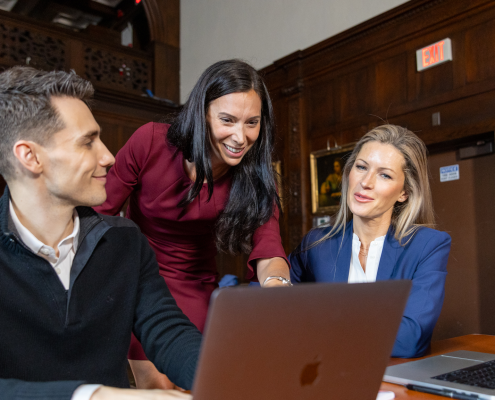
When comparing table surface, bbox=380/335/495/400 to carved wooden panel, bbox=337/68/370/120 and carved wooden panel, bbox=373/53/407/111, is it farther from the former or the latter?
carved wooden panel, bbox=337/68/370/120

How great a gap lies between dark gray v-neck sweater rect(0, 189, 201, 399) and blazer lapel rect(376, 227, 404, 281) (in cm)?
92

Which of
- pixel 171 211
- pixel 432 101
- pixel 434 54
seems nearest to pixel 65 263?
pixel 171 211

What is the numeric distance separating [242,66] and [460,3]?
9.48 ft

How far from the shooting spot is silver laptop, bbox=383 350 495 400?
3.14 ft

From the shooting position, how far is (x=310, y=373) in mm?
693

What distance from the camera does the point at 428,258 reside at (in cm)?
183

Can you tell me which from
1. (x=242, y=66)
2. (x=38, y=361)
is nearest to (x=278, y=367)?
(x=38, y=361)

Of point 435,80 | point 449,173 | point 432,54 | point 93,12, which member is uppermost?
point 93,12

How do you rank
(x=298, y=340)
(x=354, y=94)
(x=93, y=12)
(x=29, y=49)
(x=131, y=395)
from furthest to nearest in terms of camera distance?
(x=93, y=12), (x=29, y=49), (x=354, y=94), (x=131, y=395), (x=298, y=340)

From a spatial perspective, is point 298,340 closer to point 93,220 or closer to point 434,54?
point 93,220

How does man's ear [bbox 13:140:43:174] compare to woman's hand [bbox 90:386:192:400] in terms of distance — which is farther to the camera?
man's ear [bbox 13:140:43:174]

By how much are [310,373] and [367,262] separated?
141 cm

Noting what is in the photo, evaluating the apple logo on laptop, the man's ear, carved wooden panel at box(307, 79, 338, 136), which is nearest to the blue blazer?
the apple logo on laptop

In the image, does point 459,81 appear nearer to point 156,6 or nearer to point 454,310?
point 454,310
